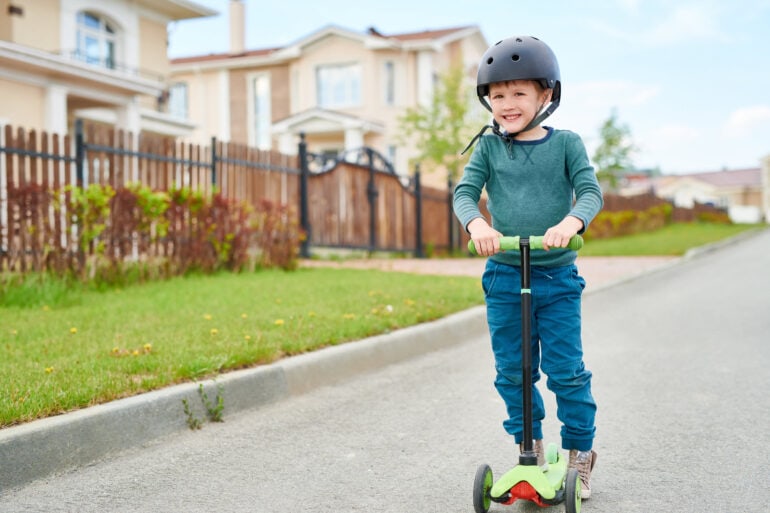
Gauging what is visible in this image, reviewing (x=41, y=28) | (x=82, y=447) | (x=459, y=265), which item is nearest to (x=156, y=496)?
(x=82, y=447)

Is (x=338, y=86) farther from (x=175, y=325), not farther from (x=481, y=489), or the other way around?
(x=481, y=489)

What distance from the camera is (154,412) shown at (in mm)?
4281

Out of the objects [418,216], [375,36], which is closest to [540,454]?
[418,216]

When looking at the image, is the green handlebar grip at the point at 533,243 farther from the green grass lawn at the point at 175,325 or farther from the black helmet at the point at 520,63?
the green grass lawn at the point at 175,325

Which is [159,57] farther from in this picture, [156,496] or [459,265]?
[156,496]

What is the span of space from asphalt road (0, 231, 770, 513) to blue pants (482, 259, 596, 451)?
1.14 feet

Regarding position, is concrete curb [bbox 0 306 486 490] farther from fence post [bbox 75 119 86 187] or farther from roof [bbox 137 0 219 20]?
roof [bbox 137 0 219 20]

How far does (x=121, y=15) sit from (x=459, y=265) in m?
13.2

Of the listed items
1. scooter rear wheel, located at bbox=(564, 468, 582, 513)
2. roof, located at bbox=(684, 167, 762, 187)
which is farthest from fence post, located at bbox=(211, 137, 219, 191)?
roof, located at bbox=(684, 167, 762, 187)

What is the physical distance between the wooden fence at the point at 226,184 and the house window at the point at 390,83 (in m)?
13.7

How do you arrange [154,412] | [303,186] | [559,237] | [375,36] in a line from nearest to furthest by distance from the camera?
1. [559,237]
2. [154,412]
3. [303,186]
4. [375,36]

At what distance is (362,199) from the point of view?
16.3 m

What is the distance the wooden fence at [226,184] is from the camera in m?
8.56

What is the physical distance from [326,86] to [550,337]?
31.2 m
